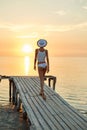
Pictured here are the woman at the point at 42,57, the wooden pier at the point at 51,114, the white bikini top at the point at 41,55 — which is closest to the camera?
the wooden pier at the point at 51,114

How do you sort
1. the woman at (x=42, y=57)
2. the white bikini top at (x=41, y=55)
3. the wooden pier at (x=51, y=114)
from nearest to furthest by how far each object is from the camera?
the wooden pier at (x=51, y=114), the woman at (x=42, y=57), the white bikini top at (x=41, y=55)

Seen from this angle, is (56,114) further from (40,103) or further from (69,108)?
(40,103)

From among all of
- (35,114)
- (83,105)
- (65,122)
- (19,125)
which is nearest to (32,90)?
(19,125)

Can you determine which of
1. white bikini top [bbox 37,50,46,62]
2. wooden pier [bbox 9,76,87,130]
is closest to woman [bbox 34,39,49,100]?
white bikini top [bbox 37,50,46,62]

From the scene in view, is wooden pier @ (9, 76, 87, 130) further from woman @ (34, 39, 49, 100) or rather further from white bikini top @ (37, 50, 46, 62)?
white bikini top @ (37, 50, 46, 62)

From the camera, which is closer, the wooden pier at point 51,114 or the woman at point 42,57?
the wooden pier at point 51,114

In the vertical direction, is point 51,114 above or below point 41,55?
below

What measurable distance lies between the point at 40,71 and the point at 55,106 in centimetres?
221

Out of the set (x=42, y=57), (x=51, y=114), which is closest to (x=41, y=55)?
(x=42, y=57)

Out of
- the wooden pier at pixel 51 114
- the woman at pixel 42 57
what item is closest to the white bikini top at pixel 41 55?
the woman at pixel 42 57

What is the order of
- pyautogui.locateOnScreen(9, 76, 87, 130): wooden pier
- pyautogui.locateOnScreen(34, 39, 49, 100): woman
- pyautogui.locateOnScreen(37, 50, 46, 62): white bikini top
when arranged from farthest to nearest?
pyautogui.locateOnScreen(37, 50, 46, 62): white bikini top → pyautogui.locateOnScreen(34, 39, 49, 100): woman → pyautogui.locateOnScreen(9, 76, 87, 130): wooden pier

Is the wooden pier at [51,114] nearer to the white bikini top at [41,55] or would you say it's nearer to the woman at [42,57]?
the woman at [42,57]

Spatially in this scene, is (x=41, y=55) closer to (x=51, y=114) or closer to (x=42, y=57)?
(x=42, y=57)

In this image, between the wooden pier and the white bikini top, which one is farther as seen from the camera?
the white bikini top
